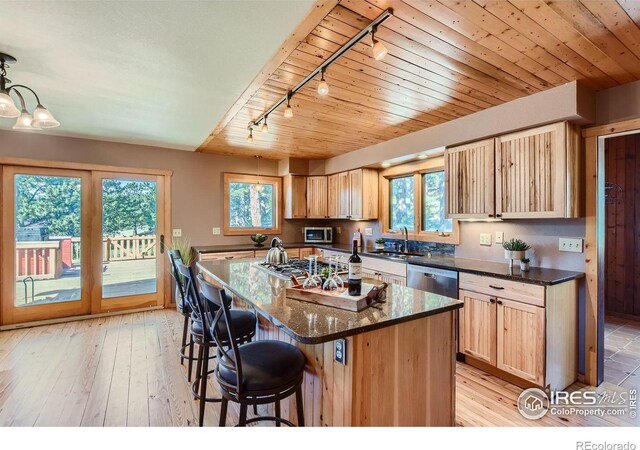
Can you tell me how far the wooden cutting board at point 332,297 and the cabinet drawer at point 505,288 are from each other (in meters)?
1.35

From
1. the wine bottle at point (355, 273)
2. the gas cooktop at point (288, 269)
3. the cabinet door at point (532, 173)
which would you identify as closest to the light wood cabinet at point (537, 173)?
the cabinet door at point (532, 173)

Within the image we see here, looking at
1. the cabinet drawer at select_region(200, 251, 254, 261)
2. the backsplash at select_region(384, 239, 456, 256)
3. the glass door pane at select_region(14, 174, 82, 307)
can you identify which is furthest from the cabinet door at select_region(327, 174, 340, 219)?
the glass door pane at select_region(14, 174, 82, 307)

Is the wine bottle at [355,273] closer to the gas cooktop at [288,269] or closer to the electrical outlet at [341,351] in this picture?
the electrical outlet at [341,351]

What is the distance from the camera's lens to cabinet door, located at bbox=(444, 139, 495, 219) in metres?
2.93

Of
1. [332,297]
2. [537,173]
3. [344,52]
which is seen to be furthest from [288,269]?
[537,173]

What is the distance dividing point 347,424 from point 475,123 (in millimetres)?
2853

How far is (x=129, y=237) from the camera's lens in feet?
14.4

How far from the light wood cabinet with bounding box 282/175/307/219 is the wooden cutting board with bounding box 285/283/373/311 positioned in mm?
3527

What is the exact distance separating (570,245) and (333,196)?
3.22 m

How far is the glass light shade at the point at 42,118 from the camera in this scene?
86.0 inches

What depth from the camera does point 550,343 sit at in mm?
2330

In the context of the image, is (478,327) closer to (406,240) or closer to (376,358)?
(406,240)

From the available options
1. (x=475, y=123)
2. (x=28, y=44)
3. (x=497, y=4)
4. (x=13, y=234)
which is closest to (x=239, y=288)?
(x=28, y=44)

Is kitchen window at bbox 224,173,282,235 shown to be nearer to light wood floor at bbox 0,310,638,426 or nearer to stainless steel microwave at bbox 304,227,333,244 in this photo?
stainless steel microwave at bbox 304,227,333,244
